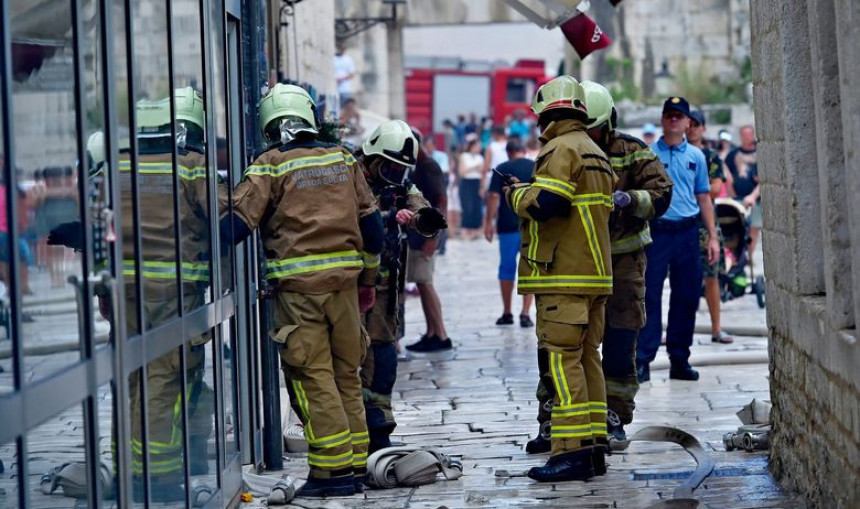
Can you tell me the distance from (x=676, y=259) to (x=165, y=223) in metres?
5.40

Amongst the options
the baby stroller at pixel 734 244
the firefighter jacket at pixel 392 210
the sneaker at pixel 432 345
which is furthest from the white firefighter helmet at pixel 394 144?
the baby stroller at pixel 734 244

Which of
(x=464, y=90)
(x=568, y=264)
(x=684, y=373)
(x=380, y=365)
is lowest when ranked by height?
(x=684, y=373)

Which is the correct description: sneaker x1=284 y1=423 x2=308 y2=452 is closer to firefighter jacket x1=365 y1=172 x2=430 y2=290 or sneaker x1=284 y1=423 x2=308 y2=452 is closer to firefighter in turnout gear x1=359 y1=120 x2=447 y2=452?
firefighter in turnout gear x1=359 y1=120 x2=447 y2=452

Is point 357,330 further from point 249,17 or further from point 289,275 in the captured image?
point 249,17

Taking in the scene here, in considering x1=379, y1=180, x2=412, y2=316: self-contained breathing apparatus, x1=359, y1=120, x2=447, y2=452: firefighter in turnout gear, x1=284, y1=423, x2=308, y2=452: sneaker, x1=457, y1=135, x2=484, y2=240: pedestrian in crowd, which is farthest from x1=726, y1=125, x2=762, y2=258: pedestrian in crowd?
x1=284, y1=423, x2=308, y2=452: sneaker

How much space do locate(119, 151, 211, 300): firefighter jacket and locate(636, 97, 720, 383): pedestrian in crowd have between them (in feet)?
14.8

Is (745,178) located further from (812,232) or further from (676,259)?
(812,232)

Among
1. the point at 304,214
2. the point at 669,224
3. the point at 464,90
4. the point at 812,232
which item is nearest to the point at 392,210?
the point at 304,214

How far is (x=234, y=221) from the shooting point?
21.7 feet

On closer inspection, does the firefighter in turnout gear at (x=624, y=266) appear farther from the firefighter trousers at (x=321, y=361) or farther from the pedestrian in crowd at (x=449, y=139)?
the pedestrian in crowd at (x=449, y=139)

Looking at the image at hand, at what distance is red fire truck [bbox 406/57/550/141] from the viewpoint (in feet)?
142

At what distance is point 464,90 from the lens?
43938mm

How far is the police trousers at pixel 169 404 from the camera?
4.87 m

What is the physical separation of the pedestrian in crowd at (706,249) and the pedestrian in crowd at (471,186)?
12.7 meters
